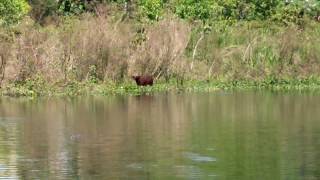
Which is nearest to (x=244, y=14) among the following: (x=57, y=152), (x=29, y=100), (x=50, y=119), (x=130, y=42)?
(x=130, y=42)

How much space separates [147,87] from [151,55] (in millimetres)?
2007

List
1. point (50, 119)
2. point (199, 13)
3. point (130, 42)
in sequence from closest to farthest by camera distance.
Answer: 1. point (50, 119)
2. point (130, 42)
3. point (199, 13)

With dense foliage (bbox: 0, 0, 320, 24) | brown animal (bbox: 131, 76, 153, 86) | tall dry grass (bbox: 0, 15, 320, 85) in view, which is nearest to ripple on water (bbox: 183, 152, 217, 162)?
tall dry grass (bbox: 0, 15, 320, 85)

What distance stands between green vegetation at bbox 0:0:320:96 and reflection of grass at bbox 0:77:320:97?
0.12 ft

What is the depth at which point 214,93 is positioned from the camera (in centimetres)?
3038

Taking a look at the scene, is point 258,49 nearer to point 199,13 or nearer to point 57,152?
point 199,13

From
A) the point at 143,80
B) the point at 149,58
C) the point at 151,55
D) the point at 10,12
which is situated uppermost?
the point at 10,12

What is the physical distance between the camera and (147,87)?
31469mm

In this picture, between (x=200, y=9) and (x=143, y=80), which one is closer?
(x=143, y=80)

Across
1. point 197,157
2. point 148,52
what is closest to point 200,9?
point 148,52

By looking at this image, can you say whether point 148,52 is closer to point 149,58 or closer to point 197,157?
point 149,58

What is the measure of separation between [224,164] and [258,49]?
847 inches

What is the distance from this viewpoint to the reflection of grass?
30000 mm

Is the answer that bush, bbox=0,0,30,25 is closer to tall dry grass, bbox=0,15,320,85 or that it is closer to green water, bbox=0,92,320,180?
tall dry grass, bbox=0,15,320,85
